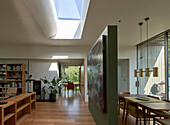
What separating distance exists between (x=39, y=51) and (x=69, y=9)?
317 cm

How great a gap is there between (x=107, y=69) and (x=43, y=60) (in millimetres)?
6637

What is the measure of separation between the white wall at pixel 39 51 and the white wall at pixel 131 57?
1.93m

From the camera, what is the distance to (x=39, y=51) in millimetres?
7820

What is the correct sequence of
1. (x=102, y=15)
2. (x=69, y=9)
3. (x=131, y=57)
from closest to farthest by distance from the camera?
(x=102, y=15)
(x=69, y=9)
(x=131, y=57)

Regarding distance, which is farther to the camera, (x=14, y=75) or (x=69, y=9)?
(x=14, y=75)

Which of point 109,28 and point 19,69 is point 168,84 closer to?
point 109,28

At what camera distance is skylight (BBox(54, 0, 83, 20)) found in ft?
17.8

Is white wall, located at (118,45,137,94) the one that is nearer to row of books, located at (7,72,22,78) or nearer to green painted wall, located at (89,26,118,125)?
row of books, located at (7,72,22,78)

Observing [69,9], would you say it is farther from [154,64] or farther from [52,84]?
[52,84]

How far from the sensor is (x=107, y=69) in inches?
91.8

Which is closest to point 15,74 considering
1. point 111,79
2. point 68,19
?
point 68,19

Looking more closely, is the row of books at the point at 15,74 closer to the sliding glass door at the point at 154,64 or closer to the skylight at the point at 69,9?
the skylight at the point at 69,9

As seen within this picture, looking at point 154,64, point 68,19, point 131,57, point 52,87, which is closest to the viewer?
point 154,64

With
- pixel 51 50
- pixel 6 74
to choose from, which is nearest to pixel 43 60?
pixel 51 50
